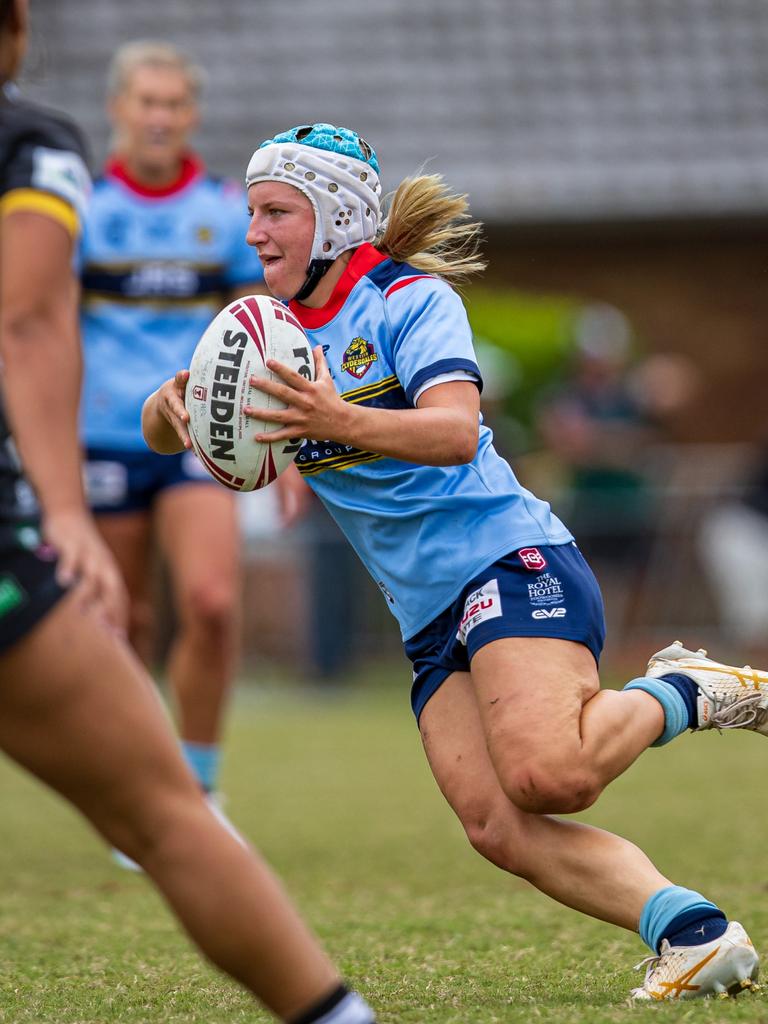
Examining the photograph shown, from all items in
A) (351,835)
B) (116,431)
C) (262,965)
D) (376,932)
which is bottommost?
(351,835)

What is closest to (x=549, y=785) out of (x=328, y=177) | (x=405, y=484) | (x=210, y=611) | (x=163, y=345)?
(x=405, y=484)

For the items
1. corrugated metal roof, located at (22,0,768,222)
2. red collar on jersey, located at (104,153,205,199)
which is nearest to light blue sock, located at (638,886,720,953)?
red collar on jersey, located at (104,153,205,199)

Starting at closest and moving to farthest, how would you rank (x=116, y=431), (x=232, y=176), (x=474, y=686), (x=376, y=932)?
(x=474, y=686) → (x=376, y=932) → (x=116, y=431) → (x=232, y=176)

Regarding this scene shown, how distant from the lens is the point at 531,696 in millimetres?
3740

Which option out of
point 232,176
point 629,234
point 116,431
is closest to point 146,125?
point 116,431

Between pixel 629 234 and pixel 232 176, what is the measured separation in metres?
3.92

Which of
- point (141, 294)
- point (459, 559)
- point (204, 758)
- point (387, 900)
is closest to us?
point (459, 559)

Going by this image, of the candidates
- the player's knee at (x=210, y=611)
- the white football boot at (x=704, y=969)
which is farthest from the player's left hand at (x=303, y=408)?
the player's knee at (x=210, y=611)

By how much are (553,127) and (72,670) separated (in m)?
14.4

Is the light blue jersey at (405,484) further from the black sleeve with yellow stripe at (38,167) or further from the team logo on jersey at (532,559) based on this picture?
the black sleeve with yellow stripe at (38,167)

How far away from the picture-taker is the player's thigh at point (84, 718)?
2.74 metres

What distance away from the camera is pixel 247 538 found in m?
13.7

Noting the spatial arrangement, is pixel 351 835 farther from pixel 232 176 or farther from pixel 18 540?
pixel 232 176

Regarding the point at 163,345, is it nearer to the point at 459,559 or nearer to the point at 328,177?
the point at 328,177
